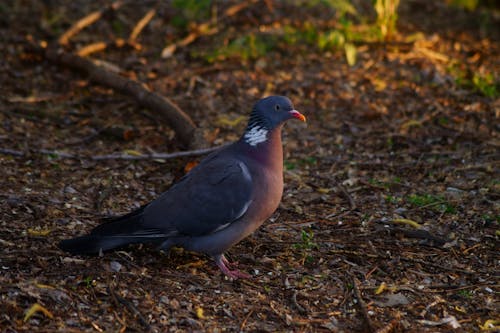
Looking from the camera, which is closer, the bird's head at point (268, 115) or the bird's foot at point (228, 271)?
the bird's foot at point (228, 271)

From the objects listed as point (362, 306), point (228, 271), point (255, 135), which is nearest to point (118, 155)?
point (255, 135)

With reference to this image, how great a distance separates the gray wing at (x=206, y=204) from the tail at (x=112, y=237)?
2.1 inches

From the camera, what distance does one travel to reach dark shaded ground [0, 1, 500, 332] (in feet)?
13.1

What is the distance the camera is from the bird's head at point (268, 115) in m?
4.59

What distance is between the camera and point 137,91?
6.82 m

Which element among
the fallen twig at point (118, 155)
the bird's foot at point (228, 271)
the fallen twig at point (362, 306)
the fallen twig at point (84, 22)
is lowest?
the fallen twig at point (362, 306)

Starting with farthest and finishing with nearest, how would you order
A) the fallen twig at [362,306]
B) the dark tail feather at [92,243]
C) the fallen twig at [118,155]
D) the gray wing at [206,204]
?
the fallen twig at [118,155], the gray wing at [206,204], the dark tail feather at [92,243], the fallen twig at [362,306]

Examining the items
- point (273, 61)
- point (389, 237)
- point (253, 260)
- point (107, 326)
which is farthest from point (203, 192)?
point (273, 61)

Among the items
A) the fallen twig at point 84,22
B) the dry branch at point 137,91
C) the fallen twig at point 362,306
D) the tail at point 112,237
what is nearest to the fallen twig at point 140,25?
the fallen twig at point 84,22

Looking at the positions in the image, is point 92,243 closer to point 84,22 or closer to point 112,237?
point 112,237

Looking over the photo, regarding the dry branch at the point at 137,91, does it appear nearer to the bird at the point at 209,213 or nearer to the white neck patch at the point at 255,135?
the white neck patch at the point at 255,135

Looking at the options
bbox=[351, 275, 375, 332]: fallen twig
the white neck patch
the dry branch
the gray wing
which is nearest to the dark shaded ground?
bbox=[351, 275, 375, 332]: fallen twig

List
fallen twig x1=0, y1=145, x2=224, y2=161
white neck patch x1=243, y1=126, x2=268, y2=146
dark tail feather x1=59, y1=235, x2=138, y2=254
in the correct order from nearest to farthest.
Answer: dark tail feather x1=59, y1=235, x2=138, y2=254 → white neck patch x1=243, y1=126, x2=268, y2=146 → fallen twig x1=0, y1=145, x2=224, y2=161

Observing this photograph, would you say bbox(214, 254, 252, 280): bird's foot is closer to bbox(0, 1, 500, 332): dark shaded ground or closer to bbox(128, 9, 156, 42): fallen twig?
bbox(0, 1, 500, 332): dark shaded ground
